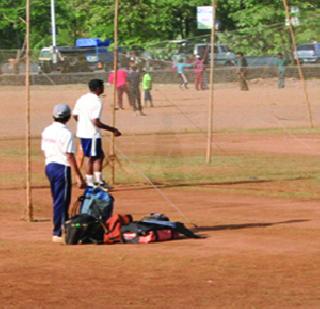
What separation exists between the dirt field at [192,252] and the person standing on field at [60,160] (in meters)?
0.40

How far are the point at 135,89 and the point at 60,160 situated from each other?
19691 millimetres

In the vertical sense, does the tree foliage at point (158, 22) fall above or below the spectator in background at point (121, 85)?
above

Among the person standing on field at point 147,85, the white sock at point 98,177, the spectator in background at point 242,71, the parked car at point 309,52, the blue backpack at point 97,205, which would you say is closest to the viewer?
the blue backpack at point 97,205

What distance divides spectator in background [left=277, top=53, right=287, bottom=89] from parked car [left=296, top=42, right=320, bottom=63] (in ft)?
3.85

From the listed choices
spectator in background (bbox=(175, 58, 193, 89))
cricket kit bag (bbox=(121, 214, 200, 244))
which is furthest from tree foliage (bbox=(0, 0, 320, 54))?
cricket kit bag (bbox=(121, 214, 200, 244))

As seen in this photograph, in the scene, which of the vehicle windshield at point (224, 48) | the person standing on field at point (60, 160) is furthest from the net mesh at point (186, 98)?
the person standing on field at point (60, 160)

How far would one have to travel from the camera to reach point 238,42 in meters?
34.2

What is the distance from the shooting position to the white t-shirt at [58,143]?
13.5 m

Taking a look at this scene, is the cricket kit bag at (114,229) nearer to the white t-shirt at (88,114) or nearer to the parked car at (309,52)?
the white t-shirt at (88,114)

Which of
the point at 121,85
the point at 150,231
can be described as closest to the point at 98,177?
the point at 150,231

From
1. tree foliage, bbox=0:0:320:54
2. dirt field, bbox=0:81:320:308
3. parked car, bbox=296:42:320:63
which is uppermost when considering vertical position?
tree foliage, bbox=0:0:320:54

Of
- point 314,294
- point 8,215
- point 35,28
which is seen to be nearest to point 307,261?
point 314,294

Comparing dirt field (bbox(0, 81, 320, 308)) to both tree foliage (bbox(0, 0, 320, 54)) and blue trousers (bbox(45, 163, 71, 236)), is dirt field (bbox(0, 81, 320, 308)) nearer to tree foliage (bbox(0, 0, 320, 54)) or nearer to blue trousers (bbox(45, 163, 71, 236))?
blue trousers (bbox(45, 163, 71, 236))

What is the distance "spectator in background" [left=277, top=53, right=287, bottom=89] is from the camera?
111ft
